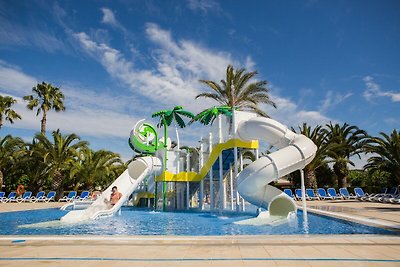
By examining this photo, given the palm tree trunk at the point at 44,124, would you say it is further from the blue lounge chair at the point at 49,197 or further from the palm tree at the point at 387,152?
the palm tree at the point at 387,152

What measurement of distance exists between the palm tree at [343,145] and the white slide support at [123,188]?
57.0 feet

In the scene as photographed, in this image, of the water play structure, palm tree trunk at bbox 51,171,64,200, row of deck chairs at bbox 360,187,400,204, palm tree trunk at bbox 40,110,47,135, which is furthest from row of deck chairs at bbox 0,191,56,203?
row of deck chairs at bbox 360,187,400,204

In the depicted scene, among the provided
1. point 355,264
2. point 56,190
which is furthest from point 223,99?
point 355,264

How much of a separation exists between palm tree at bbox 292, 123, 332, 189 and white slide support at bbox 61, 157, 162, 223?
50.1 feet

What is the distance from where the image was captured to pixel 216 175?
806 inches

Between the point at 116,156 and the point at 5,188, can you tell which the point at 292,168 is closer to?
the point at 116,156

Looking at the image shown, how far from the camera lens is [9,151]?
2836cm

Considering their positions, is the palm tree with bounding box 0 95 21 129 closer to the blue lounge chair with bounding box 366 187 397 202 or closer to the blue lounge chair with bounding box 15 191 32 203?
the blue lounge chair with bounding box 15 191 32 203

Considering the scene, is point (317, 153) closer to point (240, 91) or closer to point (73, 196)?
point (240, 91)

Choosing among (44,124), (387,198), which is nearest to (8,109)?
(44,124)

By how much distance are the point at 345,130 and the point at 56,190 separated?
28340 millimetres

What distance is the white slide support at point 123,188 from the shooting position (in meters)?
13.4

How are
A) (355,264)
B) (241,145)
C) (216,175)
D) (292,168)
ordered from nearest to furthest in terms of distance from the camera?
(355,264), (292,168), (241,145), (216,175)

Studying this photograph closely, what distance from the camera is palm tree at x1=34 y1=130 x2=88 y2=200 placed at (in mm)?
27484
